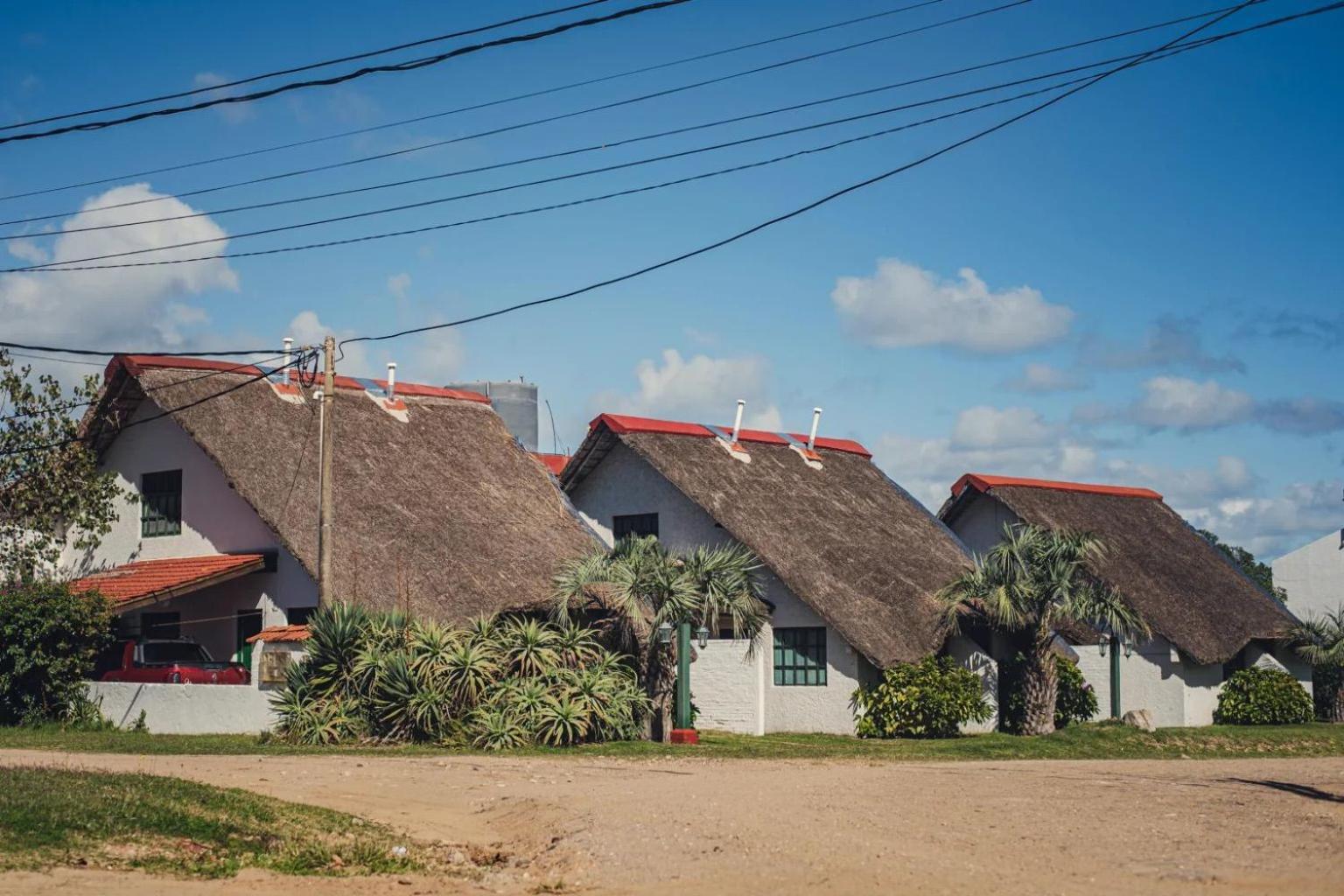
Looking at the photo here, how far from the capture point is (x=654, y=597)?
85.8ft

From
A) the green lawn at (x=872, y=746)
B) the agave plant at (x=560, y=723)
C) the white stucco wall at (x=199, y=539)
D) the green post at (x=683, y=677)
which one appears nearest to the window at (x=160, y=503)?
the white stucco wall at (x=199, y=539)

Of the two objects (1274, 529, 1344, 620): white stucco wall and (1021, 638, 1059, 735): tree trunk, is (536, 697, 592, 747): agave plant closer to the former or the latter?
(1021, 638, 1059, 735): tree trunk

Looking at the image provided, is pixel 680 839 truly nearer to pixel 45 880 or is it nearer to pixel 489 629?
pixel 45 880

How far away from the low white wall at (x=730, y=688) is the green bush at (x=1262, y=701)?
11482mm

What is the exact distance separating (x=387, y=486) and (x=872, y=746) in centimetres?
1184

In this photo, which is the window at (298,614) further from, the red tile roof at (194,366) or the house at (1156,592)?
the house at (1156,592)

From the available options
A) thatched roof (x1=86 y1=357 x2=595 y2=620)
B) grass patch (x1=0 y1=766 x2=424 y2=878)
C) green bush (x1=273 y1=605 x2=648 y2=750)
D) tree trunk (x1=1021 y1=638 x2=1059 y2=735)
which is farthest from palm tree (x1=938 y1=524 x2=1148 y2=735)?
grass patch (x1=0 y1=766 x2=424 y2=878)

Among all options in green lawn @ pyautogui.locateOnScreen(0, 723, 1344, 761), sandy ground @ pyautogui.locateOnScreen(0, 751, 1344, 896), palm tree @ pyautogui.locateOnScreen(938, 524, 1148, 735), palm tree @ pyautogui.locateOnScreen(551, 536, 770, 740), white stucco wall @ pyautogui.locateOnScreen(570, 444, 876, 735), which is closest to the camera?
sandy ground @ pyautogui.locateOnScreen(0, 751, 1344, 896)

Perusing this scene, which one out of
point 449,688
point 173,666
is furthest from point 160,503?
point 449,688

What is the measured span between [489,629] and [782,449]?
1352cm

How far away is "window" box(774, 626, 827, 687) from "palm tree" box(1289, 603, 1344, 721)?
1310 centimetres

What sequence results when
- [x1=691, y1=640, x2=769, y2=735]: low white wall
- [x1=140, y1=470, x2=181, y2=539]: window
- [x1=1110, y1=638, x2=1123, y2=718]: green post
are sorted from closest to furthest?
[x1=691, y1=640, x2=769, y2=735]: low white wall, [x1=1110, y1=638, x2=1123, y2=718]: green post, [x1=140, y1=470, x2=181, y2=539]: window

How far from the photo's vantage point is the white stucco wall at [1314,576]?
48.1m

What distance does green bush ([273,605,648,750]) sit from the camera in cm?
2462
